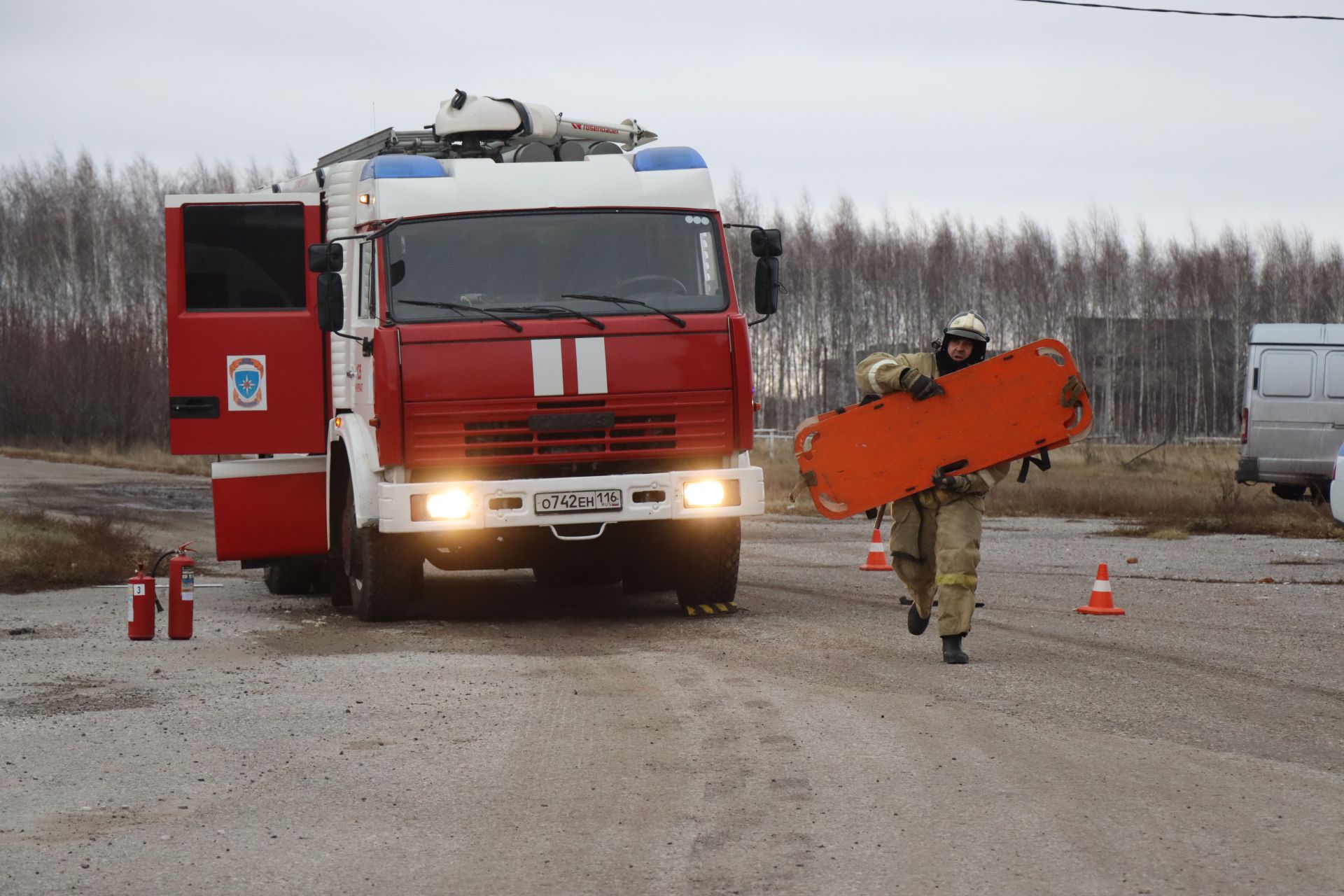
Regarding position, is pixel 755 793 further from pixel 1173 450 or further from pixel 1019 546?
pixel 1173 450

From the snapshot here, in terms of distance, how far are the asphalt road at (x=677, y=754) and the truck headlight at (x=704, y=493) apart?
0.85 metres

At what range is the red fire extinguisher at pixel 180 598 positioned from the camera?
33.3ft

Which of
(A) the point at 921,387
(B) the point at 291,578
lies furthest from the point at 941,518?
(B) the point at 291,578

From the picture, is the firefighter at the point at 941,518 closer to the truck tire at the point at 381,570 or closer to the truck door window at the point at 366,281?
the truck door window at the point at 366,281

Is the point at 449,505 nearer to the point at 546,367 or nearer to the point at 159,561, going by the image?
the point at 546,367

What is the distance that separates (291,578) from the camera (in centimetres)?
1402

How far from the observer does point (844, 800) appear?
5.60m

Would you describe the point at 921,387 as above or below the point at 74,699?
above

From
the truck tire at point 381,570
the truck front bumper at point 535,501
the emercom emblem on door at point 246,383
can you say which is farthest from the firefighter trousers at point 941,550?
the emercom emblem on door at point 246,383

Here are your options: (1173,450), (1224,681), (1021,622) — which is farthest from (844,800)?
(1173,450)

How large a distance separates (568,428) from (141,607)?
2.89 meters

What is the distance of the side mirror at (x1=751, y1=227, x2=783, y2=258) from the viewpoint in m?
10.7

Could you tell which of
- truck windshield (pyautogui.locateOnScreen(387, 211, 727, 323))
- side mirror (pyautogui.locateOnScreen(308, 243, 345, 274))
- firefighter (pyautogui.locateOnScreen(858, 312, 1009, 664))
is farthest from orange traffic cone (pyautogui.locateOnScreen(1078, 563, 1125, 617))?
side mirror (pyautogui.locateOnScreen(308, 243, 345, 274))

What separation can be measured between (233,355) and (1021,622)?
581cm
